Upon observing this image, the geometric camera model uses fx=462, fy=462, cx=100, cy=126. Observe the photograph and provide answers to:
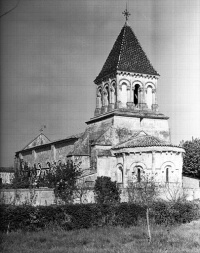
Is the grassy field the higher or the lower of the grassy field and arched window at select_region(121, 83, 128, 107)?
the lower

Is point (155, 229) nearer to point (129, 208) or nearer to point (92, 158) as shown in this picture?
point (129, 208)

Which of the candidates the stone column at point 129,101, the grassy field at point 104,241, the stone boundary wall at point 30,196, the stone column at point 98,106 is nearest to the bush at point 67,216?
the grassy field at point 104,241

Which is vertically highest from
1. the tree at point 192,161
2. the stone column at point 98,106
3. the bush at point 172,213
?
the stone column at point 98,106

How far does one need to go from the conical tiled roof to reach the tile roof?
6530mm

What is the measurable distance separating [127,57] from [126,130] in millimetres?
6591

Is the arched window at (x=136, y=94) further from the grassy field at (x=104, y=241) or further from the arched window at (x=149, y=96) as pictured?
the grassy field at (x=104, y=241)

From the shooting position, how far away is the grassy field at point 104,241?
1650 cm

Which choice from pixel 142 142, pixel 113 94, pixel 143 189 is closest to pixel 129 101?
pixel 113 94

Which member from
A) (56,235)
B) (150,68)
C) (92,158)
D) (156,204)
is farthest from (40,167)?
(56,235)

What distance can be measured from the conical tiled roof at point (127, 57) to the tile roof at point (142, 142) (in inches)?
257

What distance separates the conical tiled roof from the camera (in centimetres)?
3931

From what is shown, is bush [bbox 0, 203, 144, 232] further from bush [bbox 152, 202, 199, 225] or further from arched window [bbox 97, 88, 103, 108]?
arched window [bbox 97, 88, 103, 108]

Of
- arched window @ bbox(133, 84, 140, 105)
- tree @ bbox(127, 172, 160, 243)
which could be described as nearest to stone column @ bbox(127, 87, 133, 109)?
arched window @ bbox(133, 84, 140, 105)

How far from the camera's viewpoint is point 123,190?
33125 millimetres
